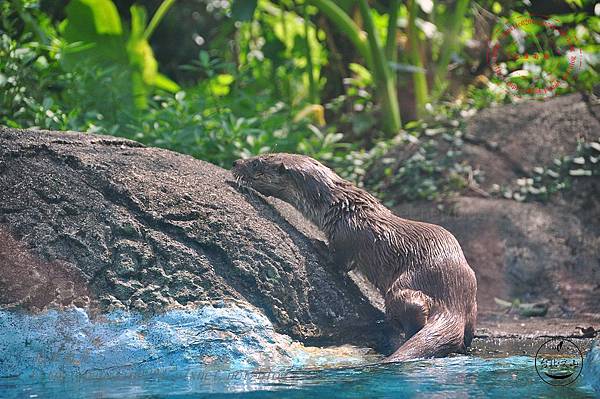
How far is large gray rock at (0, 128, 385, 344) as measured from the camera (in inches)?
149

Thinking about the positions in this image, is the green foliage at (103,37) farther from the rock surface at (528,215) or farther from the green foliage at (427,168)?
the rock surface at (528,215)

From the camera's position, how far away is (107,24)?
8.06 m

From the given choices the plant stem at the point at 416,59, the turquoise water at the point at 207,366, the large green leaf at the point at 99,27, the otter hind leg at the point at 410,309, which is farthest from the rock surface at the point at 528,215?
the large green leaf at the point at 99,27

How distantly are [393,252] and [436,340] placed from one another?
536 millimetres

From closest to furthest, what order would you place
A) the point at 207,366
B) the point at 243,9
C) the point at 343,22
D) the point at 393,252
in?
the point at 207,366 → the point at 393,252 → the point at 243,9 → the point at 343,22

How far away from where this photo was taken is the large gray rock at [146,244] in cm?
379

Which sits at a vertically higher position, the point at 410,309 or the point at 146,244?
the point at 146,244

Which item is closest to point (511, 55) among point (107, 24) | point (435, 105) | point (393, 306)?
point (435, 105)

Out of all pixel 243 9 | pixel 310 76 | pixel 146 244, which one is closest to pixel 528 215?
pixel 243 9

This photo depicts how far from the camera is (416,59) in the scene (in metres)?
8.68

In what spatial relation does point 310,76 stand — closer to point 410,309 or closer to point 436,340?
point 410,309

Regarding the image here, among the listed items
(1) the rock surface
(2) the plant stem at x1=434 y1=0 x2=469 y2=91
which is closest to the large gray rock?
(1) the rock surface

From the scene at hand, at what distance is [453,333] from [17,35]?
5.32 m

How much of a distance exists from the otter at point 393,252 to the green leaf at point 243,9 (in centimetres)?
309
